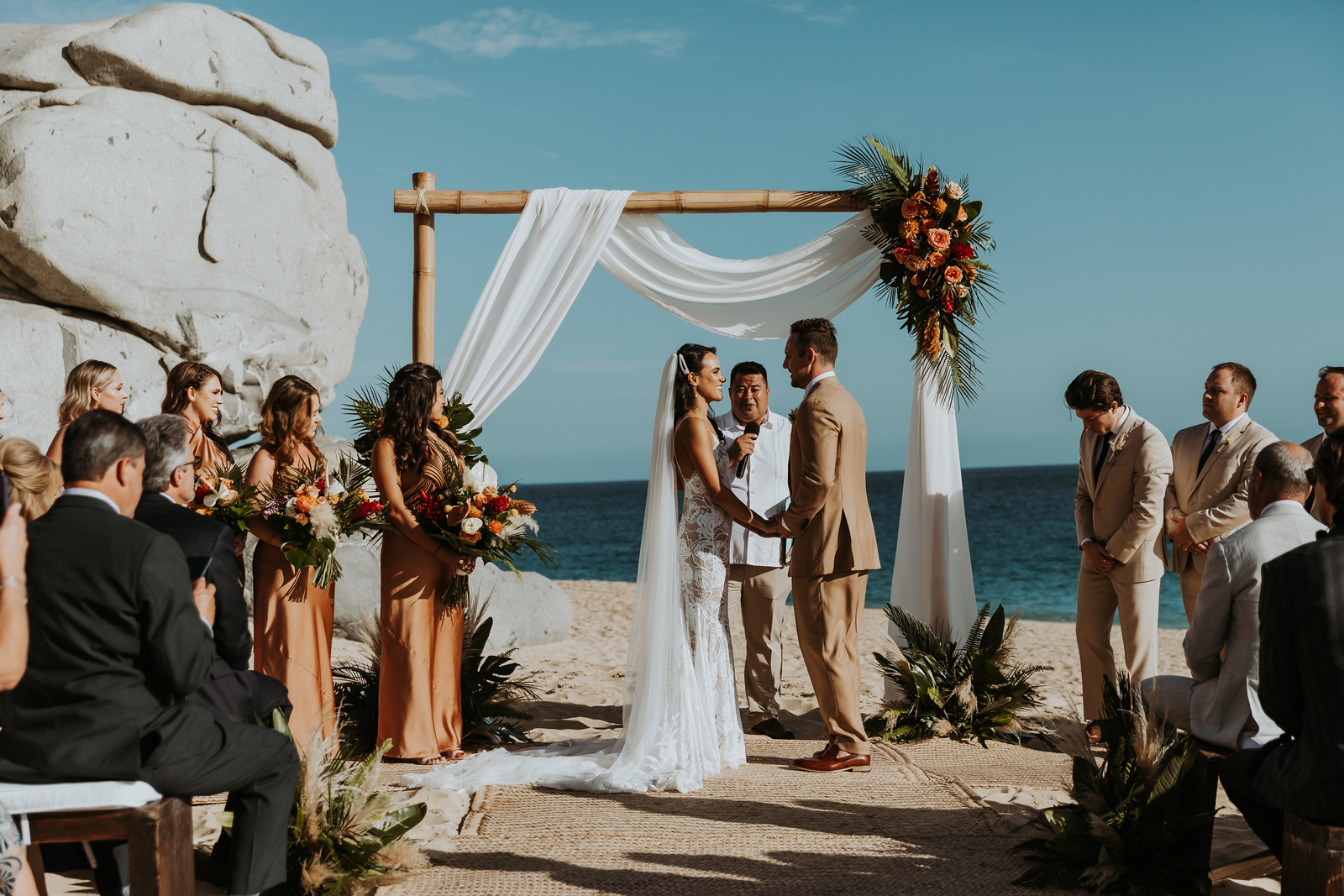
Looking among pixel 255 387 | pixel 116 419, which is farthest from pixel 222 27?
pixel 116 419

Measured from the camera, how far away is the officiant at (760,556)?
7.05 meters

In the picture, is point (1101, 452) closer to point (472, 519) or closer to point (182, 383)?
point (472, 519)

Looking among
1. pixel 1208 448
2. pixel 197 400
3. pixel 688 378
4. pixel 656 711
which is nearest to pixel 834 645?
pixel 656 711

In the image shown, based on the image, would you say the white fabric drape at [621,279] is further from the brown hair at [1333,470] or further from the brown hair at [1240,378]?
the brown hair at [1333,470]

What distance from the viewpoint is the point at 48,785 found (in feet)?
10.2

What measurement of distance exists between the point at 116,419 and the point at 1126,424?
5.70 metres

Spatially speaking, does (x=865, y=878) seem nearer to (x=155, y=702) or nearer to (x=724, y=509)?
(x=724, y=509)

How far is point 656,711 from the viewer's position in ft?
18.5

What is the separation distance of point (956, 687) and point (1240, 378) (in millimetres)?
2672

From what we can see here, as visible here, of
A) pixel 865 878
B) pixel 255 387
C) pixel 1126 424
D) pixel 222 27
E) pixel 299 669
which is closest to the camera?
pixel 865 878

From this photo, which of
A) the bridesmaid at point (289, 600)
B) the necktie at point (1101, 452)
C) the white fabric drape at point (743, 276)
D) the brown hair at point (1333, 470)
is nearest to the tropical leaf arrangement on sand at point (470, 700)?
the bridesmaid at point (289, 600)

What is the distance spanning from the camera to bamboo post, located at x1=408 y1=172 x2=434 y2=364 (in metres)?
7.36

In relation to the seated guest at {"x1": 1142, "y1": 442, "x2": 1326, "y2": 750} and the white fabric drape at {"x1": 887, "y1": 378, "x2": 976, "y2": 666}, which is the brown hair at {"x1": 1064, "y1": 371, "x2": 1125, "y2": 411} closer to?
the white fabric drape at {"x1": 887, "y1": 378, "x2": 976, "y2": 666}

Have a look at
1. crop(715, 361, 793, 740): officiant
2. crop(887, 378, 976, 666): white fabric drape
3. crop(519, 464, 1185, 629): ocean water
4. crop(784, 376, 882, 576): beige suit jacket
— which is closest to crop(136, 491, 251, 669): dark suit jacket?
crop(784, 376, 882, 576): beige suit jacket
